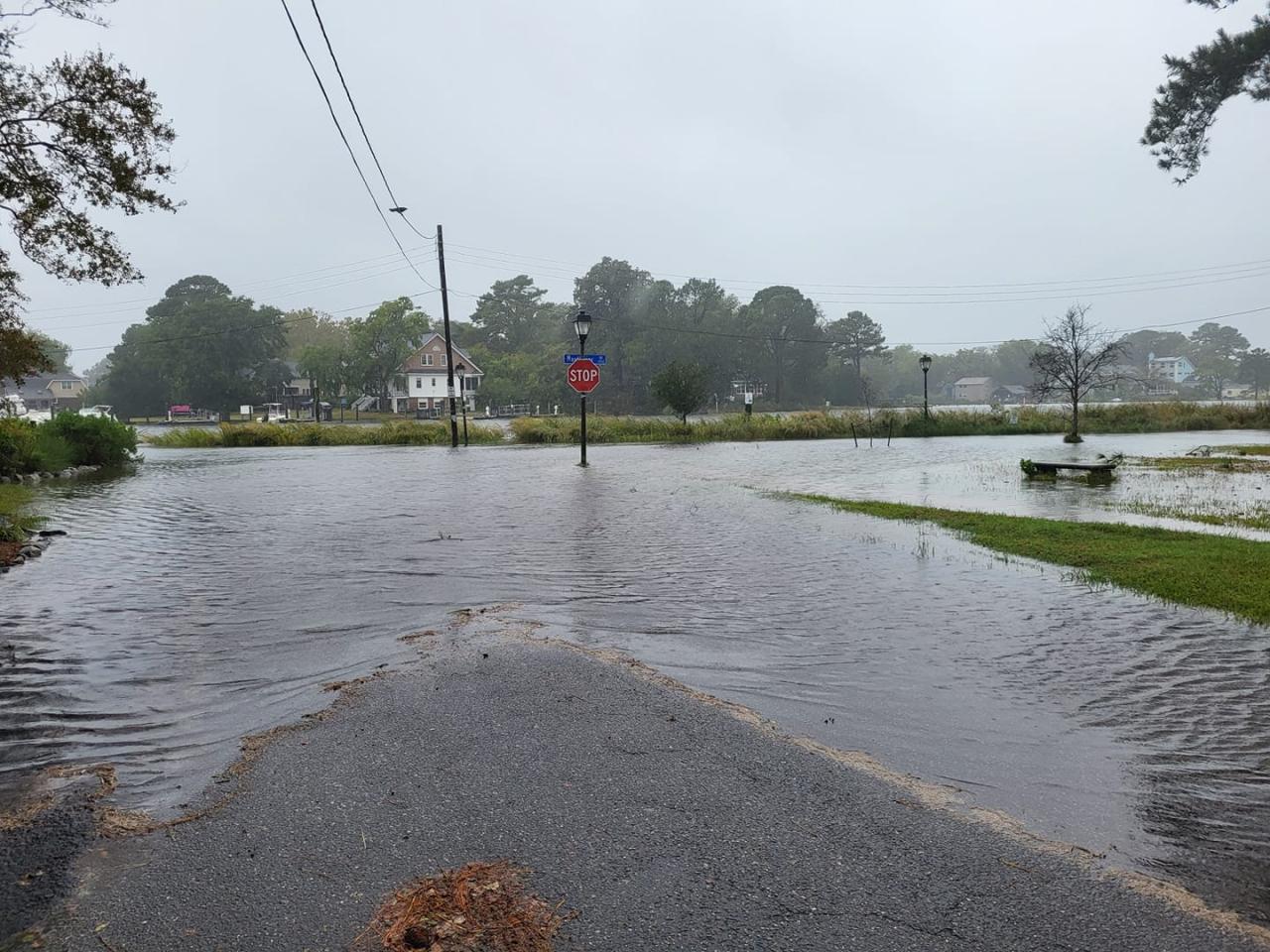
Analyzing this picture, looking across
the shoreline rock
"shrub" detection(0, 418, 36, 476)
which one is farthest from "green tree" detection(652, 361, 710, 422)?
"shrub" detection(0, 418, 36, 476)

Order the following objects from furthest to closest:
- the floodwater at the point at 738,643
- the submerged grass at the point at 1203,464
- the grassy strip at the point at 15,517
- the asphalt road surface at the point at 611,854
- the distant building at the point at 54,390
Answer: the distant building at the point at 54,390, the submerged grass at the point at 1203,464, the grassy strip at the point at 15,517, the floodwater at the point at 738,643, the asphalt road surface at the point at 611,854

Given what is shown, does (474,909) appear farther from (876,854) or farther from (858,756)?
(858,756)

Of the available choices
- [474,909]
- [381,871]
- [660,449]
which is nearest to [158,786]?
[381,871]

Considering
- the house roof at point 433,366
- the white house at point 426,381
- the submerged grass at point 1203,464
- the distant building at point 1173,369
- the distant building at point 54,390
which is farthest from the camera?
the distant building at point 1173,369

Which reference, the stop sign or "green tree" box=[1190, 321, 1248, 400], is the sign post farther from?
"green tree" box=[1190, 321, 1248, 400]

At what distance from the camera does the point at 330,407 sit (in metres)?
92.3

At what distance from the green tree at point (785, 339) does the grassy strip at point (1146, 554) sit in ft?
270

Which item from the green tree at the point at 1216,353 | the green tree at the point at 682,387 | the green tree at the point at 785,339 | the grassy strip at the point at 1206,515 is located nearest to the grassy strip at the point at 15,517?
the grassy strip at the point at 1206,515

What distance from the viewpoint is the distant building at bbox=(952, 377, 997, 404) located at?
162000mm

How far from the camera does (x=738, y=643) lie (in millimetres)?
6219

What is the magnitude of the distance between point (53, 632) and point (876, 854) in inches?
253

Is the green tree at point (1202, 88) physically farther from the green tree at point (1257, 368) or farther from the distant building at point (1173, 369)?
the distant building at point (1173, 369)

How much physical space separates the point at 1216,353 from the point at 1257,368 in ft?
92.8

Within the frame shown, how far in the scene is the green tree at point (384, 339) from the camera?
269 ft
